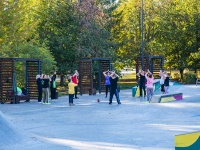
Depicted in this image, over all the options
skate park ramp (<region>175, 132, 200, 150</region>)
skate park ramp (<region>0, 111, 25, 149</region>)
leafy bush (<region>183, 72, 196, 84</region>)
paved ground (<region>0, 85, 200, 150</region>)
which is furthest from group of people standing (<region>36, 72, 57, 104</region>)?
leafy bush (<region>183, 72, 196, 84</region>)

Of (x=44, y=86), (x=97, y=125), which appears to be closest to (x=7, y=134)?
(x=97, y=125)

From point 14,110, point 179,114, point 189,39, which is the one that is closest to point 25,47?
point 14,110

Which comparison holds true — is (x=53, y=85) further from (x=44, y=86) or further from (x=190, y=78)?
(x=190, y=78)

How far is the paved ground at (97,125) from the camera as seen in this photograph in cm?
1399

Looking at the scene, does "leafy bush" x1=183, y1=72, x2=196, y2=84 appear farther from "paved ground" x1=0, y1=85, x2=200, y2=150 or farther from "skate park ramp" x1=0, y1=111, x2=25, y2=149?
→ "skate park ramp" x1=0, y1=111, x2=25, y2=149

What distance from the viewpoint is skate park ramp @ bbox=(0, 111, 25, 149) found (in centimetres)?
1368

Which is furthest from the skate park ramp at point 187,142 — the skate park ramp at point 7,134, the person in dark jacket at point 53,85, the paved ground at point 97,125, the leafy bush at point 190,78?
the leafy bush at point 190,78

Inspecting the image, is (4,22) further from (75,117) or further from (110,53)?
(75,117)

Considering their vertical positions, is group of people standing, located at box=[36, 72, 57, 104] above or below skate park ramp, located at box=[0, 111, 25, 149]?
above

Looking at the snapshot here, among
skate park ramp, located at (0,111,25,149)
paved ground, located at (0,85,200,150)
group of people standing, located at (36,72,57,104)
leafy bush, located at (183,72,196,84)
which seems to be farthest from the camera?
leafy bush, located at (183,72,196,84)

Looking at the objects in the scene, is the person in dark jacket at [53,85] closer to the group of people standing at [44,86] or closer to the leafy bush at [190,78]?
the group of people standing at [44,86]

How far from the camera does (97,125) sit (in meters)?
18.6

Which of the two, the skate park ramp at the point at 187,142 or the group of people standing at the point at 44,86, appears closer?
the skate park ramp at the point at 187,142

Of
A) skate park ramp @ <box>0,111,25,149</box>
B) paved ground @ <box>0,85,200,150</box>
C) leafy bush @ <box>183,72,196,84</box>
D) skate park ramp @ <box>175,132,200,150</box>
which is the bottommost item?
paved ground @ <box>0,85,200,150</box>
